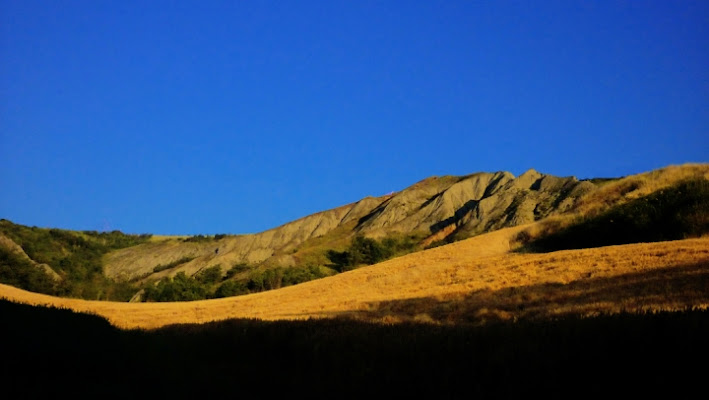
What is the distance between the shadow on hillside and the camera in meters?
12.7

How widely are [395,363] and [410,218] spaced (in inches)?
5195

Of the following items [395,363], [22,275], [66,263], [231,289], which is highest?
[66,263]

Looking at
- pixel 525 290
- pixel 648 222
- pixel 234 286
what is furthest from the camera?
pixel 234 286

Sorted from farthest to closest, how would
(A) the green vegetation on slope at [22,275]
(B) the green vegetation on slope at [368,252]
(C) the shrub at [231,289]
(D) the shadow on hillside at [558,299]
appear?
(B) the green vegetation on slope at [368,252], (C) the shrub at [231,289], (A) the green vegetation on slope at [22,275], (D) the shadow on hillside at [558,299]

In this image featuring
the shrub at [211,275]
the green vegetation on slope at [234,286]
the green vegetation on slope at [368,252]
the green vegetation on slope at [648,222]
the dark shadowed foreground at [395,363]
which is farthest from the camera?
the shrub at [211,275]

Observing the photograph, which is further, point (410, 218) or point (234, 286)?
point (410, 218)

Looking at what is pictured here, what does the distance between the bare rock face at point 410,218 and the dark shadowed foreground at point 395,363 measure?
298 ft

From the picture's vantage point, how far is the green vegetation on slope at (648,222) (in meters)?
32.9

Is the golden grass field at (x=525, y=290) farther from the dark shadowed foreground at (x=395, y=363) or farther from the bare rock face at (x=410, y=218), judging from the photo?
the bare rock face at (x=410, y=218)

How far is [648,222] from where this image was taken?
35688 mm

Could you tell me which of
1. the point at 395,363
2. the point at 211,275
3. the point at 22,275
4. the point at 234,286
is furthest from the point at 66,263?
the point at 395,363

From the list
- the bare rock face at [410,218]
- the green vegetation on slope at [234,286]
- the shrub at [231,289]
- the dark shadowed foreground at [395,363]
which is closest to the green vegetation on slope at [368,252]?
→ the green vegetation on slope at [234,286]

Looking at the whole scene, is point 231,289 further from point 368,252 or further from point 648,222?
point 648,222

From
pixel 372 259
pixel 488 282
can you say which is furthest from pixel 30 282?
pixel 488 282
